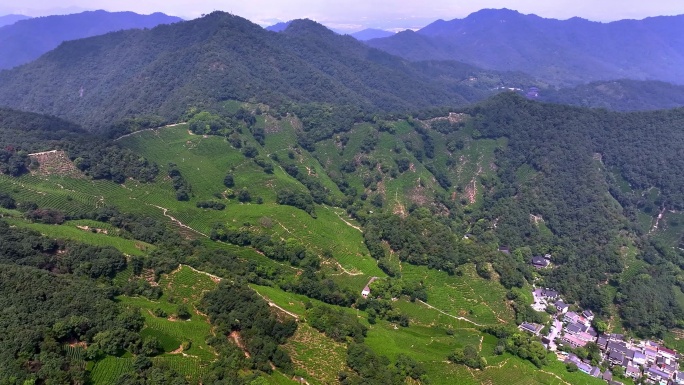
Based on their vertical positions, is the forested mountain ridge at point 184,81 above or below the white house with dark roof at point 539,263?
above

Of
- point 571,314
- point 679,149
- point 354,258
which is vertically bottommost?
point 571,314

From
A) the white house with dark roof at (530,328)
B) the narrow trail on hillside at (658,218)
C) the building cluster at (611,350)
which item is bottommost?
the building cluster at (611,350)

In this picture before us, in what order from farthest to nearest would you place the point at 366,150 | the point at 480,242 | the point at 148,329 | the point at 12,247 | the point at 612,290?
the point at 366,150 < the point at 480,242 < the point at 612,290 < the point at 12,247 < the point at 148,329

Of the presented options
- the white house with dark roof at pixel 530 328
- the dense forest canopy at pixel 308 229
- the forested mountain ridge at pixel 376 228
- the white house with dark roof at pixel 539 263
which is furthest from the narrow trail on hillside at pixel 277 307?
the white house with dark roof at pixel 539 263

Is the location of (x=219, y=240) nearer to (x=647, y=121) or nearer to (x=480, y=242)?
(x=480, y=242)

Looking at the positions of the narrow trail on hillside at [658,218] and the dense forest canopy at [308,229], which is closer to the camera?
the dense forest canopy at [308,229]

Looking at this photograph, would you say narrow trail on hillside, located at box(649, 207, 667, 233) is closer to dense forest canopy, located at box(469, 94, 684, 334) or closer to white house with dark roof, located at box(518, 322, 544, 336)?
dense forest canopy, located at box(469, 94, 684, 334)

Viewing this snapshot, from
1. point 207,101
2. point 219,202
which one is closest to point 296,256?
point 219,202

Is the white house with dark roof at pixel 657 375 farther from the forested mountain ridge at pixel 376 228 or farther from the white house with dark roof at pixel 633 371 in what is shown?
the forested mountain ridge at pixel 376 228
